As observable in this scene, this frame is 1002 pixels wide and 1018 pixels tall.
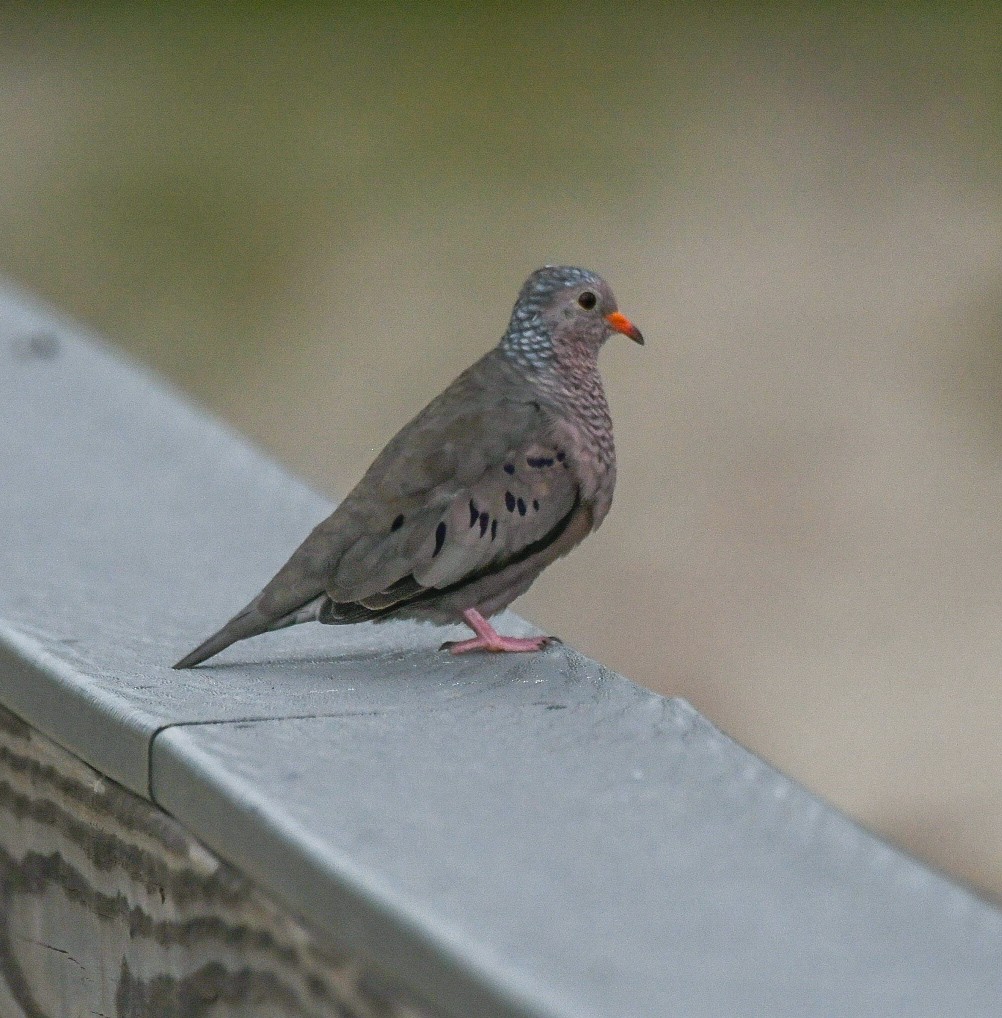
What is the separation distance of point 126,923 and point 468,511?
80 cm

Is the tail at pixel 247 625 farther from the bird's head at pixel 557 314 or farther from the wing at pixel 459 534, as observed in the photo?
the bird's head at pixel 557 314

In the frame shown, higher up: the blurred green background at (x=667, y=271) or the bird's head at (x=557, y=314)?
the bird's head at (x=557, y=314)

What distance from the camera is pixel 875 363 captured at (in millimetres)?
6625

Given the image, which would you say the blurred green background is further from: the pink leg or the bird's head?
the pink leg

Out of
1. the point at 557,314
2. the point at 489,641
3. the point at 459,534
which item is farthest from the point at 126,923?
the point at 557,314

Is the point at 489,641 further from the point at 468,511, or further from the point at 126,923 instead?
the point at 126,923

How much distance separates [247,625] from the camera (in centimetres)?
201

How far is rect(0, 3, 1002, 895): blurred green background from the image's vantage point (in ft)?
16.3

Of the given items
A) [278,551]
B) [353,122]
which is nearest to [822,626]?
[278,551]

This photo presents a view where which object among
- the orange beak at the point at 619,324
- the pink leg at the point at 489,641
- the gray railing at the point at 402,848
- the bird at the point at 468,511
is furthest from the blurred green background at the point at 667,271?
the gray railing at the point at 402,848

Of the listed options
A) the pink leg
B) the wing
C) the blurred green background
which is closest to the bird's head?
the wing

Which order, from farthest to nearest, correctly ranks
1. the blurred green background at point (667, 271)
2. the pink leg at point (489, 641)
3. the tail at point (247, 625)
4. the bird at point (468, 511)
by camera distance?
the blurred green background at point (667, 271)
the bird at point (468, 511)
the pink leg at point (489, 641)
the tail at point (247, 625)

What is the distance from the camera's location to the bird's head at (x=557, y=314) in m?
2.44

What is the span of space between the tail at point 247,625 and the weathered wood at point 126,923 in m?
0.21
